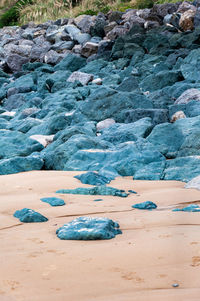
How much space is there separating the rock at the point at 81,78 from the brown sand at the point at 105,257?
6795 mm

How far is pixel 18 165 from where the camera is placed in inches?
175

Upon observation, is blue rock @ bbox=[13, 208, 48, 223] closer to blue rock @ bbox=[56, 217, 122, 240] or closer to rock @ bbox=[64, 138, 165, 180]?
blue rock @ bbox=[56, 217, 122, 240]

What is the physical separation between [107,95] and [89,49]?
5321mm

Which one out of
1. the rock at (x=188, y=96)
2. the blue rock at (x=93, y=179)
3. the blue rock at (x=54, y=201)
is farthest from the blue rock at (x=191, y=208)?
the rock at (x=188, y=96)

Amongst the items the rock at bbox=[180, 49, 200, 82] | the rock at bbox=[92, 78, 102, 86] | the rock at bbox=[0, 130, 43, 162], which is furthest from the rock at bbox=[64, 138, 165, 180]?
the rock at bbox=[92, 78, 102, 86]

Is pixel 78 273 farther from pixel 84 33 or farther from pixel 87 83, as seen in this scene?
pixel 84 33

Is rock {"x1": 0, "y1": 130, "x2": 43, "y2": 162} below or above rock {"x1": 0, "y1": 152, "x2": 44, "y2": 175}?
below

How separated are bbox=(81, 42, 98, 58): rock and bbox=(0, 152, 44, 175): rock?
7754mm

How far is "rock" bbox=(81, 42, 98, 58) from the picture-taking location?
38.6 feet

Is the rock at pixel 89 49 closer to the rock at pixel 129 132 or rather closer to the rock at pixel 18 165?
the rock at pixel 129 132

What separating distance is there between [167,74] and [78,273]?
6.78m

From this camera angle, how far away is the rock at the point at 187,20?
35.3 ft

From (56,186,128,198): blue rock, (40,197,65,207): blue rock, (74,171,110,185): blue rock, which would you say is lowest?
(74,171,110,185): blue rock

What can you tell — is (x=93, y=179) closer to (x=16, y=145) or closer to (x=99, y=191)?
(x=99, y=191)
